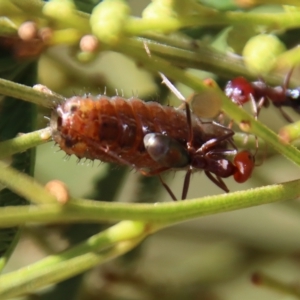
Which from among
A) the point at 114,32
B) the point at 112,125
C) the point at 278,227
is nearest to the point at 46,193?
the point at 114,32

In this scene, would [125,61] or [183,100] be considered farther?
[125,61]

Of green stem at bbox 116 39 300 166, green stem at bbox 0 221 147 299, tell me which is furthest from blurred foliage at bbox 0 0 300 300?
green stem at bbox 0 221 147 299

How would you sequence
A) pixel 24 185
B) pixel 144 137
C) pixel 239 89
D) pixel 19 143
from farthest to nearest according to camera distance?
pixel 239 89
pixel 144 137
pixel 19 143
pixel 24 185

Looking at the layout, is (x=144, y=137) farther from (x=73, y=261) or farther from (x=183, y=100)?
(x=73, y=261)

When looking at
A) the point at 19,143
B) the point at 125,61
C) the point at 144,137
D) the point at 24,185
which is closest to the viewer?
the point at 24,185

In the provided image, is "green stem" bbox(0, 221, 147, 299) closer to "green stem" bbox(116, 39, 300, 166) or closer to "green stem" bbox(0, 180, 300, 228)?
"green stem" bbox(0, 180, 300, 228)

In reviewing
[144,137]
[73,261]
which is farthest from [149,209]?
[144,137]
